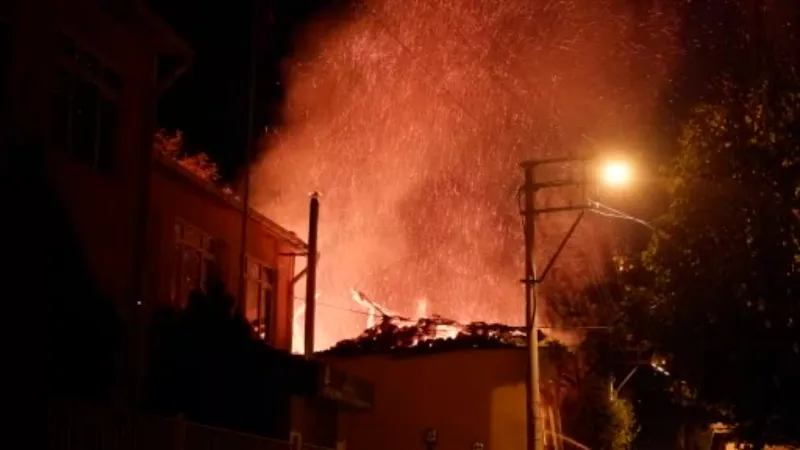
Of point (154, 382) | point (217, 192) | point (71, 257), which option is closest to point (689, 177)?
point (217, 192)

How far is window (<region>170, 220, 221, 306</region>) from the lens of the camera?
65.6 ft

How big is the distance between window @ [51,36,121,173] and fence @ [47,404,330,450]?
11.8ft

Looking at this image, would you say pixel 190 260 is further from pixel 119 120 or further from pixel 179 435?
pixel 179 435

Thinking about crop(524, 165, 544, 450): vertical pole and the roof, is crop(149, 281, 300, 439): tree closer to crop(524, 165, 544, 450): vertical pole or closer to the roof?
the roof

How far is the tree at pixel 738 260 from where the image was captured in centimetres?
1939

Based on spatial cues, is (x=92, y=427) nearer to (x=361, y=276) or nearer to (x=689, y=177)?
(x=689, y=177)

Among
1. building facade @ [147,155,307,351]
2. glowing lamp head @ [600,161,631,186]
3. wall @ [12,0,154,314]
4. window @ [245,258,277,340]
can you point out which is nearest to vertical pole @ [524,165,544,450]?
glowing lamp head @ [600,161,631,186]

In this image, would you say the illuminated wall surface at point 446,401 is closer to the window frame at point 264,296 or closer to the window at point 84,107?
the window frame at point 264,296

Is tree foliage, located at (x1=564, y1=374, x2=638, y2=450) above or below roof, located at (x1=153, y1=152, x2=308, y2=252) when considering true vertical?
below

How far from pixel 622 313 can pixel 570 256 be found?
9339mm

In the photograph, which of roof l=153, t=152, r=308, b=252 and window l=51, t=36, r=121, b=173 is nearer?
window l=51, t=36, r=121, b=173

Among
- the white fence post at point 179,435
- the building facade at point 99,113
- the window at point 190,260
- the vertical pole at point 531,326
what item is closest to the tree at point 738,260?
the vertical pole at point 531,326

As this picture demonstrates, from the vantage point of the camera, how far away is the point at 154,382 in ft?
51.4

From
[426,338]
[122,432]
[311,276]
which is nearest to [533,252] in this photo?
[311,276]
